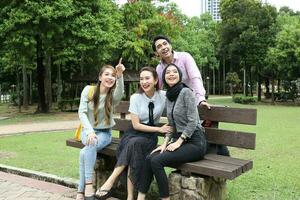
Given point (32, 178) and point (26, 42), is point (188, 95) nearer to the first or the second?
point (32, 178)

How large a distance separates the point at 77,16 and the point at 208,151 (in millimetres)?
16829

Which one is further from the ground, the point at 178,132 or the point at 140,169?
the point at 178,132

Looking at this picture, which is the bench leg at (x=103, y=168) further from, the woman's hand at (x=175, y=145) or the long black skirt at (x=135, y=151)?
the woman's hand at (x=175, y=145)

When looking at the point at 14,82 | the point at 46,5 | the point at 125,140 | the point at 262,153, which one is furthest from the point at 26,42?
the point at 14,82

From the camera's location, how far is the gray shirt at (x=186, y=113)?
4.71 meters

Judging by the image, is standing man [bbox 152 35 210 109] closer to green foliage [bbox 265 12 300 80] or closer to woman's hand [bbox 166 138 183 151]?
woman's hand [bbox 166 138 183 151]

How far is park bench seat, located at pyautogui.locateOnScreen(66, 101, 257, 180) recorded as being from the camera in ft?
14.5

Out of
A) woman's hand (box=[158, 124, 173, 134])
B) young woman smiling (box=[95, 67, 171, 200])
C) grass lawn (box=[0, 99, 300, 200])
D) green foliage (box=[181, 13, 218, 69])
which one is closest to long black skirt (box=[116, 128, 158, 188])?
young woman smiling (box=[95, 67, 171, 200])

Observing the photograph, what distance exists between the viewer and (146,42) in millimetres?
29641

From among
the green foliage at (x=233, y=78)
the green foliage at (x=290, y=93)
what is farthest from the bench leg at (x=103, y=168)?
the green foliage at (x=233, y=78)

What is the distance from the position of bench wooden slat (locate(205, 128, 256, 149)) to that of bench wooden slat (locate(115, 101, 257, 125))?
128mm

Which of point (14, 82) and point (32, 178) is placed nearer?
point (32, 178)

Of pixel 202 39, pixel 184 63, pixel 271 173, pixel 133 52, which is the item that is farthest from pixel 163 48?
pixel 202 39

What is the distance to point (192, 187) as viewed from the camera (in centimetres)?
459
